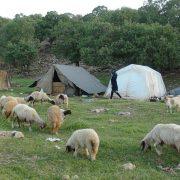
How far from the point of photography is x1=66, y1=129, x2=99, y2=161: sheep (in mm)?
11602

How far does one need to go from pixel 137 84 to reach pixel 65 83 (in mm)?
5100

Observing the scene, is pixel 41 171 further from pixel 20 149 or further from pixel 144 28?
pixel 144 28

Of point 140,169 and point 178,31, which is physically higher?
point 178,31

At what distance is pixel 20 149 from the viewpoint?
12.4 m

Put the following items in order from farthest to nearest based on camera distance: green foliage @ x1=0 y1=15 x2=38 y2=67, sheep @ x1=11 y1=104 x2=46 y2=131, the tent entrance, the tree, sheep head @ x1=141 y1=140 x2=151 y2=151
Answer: green foliage @ x1=0 y1=15 x2=38 y2=67 → the tree → the tent entrance → sheep @ x1=11 y1=104 x2=46 y2=131 → sheep head @ x1=141 y1=140 x2=151 y2=151

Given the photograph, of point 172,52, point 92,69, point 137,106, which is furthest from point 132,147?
point 92,69

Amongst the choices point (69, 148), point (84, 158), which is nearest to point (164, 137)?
Result: point (84, 158)

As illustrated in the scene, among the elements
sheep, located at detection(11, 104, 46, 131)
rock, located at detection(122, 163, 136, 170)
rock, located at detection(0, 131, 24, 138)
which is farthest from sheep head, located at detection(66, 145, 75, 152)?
sheep, located at detection(11, 104, 46, 131)

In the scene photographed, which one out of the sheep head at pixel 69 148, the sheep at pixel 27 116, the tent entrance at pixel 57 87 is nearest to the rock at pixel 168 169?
the sheep head at pixel 69 148

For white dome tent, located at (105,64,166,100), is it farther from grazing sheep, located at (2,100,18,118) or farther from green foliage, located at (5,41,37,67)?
green foliage, located at (5,41,37,67)

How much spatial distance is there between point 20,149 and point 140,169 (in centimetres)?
330

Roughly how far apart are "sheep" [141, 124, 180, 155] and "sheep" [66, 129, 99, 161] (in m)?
1.79

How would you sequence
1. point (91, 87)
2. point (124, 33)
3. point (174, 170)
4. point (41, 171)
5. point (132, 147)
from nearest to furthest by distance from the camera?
point (41, 171), point (174, 170), point (132, 147), point (91, 87), point (124, 33)

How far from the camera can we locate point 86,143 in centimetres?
1170
